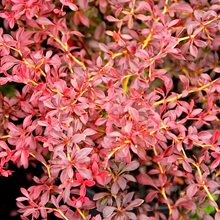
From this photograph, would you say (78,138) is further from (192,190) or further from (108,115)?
(192,190)

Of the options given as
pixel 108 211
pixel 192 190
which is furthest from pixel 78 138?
pixel 192 190

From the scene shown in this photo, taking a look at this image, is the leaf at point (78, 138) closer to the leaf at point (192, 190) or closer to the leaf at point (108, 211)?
the leaf at point (108, 211)

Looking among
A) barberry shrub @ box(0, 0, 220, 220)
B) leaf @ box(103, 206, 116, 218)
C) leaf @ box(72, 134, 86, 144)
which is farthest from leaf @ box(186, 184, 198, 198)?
leaf @ box(72, 134, 86, 144)

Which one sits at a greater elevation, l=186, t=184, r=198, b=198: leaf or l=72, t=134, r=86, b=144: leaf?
l=72, t=134, r=86, b=144: leaf

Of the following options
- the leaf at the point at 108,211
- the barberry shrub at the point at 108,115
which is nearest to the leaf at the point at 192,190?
the barberry shrub at the point at 108,115

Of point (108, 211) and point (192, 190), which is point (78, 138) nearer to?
point (108, 211)

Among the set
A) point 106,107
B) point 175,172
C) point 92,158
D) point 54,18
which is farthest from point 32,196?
point 54,18

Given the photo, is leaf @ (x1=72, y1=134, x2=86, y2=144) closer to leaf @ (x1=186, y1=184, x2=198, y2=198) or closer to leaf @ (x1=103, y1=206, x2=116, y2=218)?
leaf @ (x1=103, y1=206, x2=116, y2=218)

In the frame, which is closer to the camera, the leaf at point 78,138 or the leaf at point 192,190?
the leaf at point 78,138

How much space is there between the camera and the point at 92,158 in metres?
1.40

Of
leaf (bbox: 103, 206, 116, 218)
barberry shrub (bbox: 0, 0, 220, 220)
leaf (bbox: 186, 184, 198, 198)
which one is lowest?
leaf (bbox: 103, 206, 116, 218)

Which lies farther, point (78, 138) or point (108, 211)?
point (108, 211)

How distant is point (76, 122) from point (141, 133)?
0.60 ft

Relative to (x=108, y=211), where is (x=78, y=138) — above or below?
above
